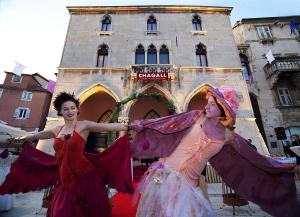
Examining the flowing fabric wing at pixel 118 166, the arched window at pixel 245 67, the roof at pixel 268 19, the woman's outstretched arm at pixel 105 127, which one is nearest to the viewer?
the woman's outstretched arm at pixel 105 127

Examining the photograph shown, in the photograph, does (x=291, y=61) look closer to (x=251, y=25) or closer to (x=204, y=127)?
(x=251, y=25)

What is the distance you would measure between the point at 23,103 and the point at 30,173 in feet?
79.9

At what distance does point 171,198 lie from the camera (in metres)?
1.58

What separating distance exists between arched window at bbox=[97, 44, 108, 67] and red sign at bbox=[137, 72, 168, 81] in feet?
10.8

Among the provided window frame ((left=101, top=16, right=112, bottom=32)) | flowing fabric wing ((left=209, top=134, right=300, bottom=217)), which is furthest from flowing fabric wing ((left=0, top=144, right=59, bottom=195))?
window frame ((left=101, top=16, right=112, bottom=32))

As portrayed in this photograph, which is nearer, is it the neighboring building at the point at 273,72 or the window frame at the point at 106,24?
the neighboring building at the point at 273,72

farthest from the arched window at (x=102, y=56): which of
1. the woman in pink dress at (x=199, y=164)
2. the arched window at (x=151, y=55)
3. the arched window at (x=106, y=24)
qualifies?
the woman in pink dress at (x=199, y=164)

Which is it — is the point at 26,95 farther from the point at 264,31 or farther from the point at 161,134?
the point at 264,31

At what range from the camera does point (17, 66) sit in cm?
1269

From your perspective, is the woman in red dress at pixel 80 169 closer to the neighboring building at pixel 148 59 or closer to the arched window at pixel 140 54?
the neighboring building at pixel 148 59

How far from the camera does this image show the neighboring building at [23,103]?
21.9m

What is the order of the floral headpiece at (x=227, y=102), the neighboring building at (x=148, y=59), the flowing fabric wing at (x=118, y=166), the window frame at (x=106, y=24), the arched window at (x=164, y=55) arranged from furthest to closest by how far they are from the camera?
the window frame at (x=106, y=24)
the arched window at (x=164, y=55)
the neighboring building at (x=148, y=59)
the flowing fabric wing at (x=118, y=166)
the floral headpiece at (x=227, y=102)

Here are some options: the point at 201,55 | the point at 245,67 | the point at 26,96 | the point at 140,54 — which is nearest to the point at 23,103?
the point at 26,96

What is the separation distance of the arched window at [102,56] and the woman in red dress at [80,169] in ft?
40.8
